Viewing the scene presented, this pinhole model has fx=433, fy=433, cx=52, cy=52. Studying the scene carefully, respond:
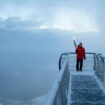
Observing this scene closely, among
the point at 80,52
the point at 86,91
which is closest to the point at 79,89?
the point at 86,91

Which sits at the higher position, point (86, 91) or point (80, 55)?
point (80, 55)

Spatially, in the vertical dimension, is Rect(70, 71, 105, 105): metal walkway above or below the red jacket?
below

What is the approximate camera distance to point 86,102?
574 inches

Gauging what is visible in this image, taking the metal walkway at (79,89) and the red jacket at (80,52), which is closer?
the metal walkway at (79,89)

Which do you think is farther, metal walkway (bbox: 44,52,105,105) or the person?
the person

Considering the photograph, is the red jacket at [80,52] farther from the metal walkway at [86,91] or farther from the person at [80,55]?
the metal walkway at [86,91]

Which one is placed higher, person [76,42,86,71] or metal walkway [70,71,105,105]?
person [76,42,86,71]

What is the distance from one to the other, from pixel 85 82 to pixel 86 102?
4.96 metres

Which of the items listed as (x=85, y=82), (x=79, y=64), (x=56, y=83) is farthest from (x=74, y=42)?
(x=56, y=83)

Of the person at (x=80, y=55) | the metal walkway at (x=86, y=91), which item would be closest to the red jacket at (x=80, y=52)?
the person at (x=80, y=55)

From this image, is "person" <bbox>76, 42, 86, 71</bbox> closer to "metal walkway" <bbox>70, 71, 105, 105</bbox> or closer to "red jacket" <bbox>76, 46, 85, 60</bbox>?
"red jacket" <bbox>76, 46, 85, 60</bbox>

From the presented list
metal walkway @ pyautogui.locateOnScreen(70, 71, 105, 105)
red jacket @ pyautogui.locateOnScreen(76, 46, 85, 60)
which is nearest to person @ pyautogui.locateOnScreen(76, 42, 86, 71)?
red jacket @ pyautogui.locateOnScreen(76, 46, 85, 60)

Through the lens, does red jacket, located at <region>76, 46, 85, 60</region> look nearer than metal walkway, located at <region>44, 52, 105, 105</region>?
No

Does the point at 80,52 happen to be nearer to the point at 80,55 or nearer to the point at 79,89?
the point at 80,55
